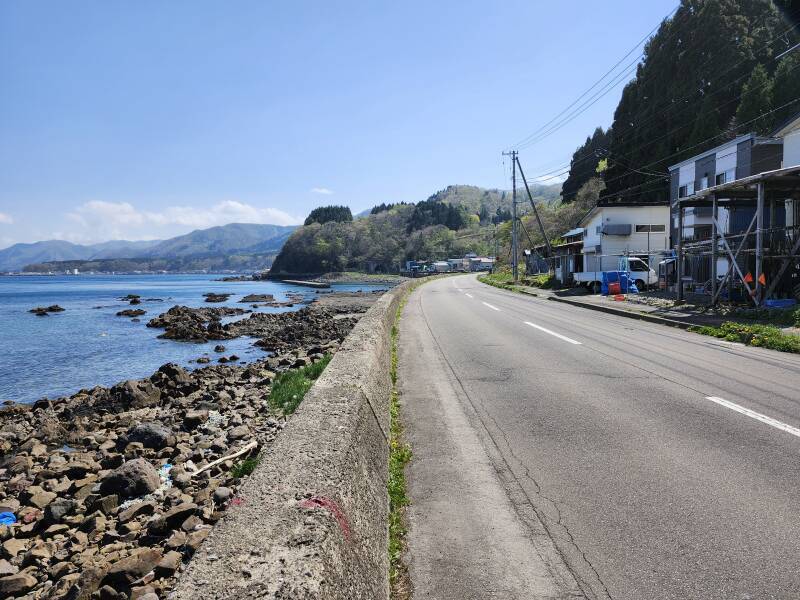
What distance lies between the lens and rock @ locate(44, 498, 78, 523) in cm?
585

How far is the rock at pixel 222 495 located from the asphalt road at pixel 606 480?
1954 millimetres

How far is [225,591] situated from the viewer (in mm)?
1928

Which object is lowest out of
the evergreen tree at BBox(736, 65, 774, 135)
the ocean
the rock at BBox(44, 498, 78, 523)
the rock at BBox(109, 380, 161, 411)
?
the ocean

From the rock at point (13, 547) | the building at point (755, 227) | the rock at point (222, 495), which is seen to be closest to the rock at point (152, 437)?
the rock at point (13, 547)

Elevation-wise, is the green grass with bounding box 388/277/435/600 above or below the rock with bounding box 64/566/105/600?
above

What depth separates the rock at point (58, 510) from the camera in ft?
19.2

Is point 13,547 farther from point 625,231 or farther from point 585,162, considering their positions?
point 585,162

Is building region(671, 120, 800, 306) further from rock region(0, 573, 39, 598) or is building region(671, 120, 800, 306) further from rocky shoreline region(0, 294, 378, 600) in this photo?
rock region(0, 573, 39, 598)

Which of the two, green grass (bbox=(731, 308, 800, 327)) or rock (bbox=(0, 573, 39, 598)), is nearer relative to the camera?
rock (bbox=(0, 573, 39, 598))

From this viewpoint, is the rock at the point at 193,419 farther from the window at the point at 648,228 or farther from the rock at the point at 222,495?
the window at the point at 648,228

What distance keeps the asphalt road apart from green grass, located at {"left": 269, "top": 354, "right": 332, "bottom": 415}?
2329 millimetres

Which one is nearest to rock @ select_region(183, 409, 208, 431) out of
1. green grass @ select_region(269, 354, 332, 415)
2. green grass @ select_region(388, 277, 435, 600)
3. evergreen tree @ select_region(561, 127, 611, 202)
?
green grass @ select_region(269, 354, 332, 415)

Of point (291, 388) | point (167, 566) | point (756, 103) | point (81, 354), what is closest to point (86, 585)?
point (167, 566)

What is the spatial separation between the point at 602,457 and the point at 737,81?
1845 inches
